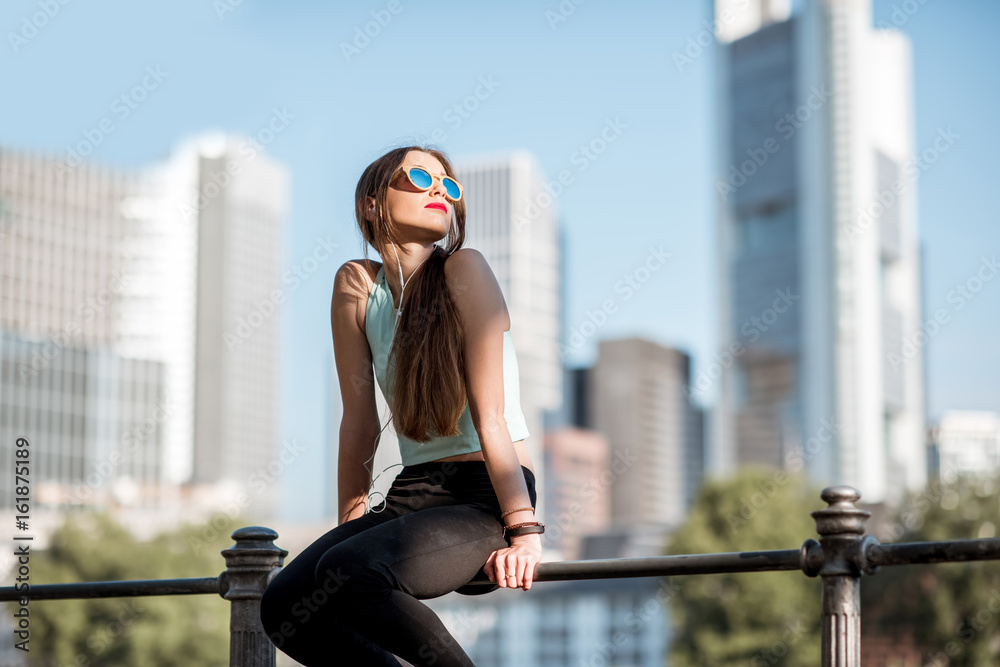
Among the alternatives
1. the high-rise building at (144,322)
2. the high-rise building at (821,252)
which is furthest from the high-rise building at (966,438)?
the high-rise building at (144,322)

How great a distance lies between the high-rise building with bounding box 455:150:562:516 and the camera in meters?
146

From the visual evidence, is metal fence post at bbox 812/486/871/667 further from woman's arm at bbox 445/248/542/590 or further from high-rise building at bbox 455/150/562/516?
high-rise building at bbox 455/150/562/516

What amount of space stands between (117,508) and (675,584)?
187ft

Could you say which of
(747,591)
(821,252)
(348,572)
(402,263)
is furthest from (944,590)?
(821,252)

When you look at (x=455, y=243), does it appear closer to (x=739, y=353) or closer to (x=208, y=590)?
(x=208, y=590)

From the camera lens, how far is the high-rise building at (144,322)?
7706 centimetres

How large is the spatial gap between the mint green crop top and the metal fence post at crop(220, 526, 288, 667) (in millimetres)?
535

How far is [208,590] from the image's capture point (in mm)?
3412

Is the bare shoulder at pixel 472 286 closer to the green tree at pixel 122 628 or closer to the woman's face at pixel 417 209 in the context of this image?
the woman's face at pixel 417 209

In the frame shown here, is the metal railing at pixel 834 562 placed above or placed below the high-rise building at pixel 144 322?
below

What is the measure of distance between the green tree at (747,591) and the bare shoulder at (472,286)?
2582cm

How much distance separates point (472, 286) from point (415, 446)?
1.46 feet

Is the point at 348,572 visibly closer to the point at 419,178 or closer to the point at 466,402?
the point at 466,402

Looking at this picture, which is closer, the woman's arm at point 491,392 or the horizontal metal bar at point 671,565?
the horizontal metal bar at point 671,565
